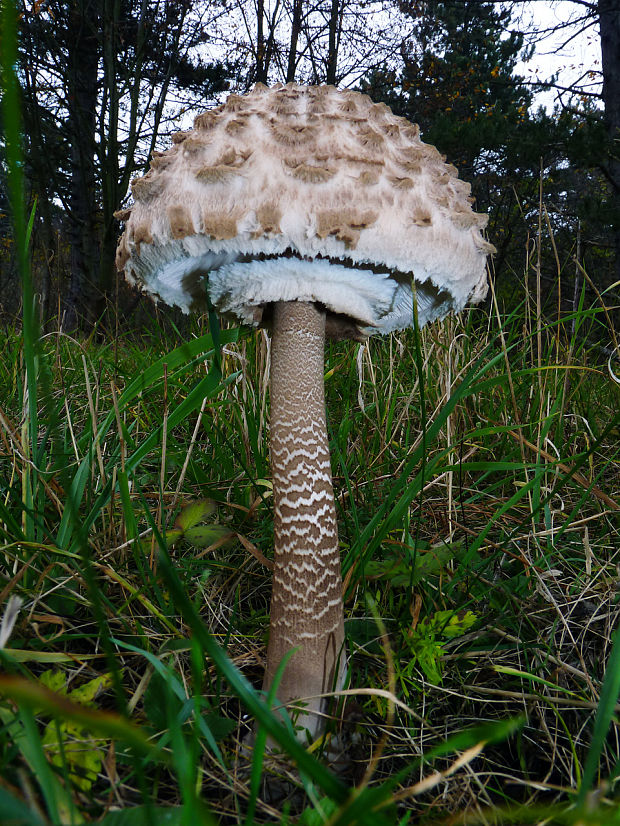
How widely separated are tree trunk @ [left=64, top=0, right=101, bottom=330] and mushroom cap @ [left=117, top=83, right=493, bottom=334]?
6.67 metres

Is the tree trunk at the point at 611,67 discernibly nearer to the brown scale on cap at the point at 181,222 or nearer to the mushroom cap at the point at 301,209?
the mushroom cap at the point at 301,209

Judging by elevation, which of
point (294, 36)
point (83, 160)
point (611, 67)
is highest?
point (294, 36)

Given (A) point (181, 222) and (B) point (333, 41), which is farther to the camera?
(B) point (333, 41)

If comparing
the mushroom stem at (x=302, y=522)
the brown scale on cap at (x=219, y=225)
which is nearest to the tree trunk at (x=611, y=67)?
the mushroom stem at (x=302, y=522)

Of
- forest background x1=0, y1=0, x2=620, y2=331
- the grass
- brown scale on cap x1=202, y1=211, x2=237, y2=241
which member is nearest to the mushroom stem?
the grass

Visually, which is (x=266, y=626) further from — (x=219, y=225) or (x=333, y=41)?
(x=333, y=41)

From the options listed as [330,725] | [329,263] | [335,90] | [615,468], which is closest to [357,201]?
Answer: [329,263]

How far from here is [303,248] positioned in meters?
1.26

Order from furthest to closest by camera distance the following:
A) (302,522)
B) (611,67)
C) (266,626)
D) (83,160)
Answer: (611,67) < (83,160) < (266,626) < (302,522)

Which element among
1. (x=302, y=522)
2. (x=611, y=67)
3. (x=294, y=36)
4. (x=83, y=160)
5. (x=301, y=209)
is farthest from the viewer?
(x=294, y=36)

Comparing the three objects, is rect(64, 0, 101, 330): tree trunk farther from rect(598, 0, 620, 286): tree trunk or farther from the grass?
rect(598, 0, 620, 286): tree trunk

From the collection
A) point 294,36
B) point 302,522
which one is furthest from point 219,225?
point 294,36

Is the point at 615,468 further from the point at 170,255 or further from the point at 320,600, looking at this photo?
the point at 170,255

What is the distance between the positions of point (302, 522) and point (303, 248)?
31.0 inches
